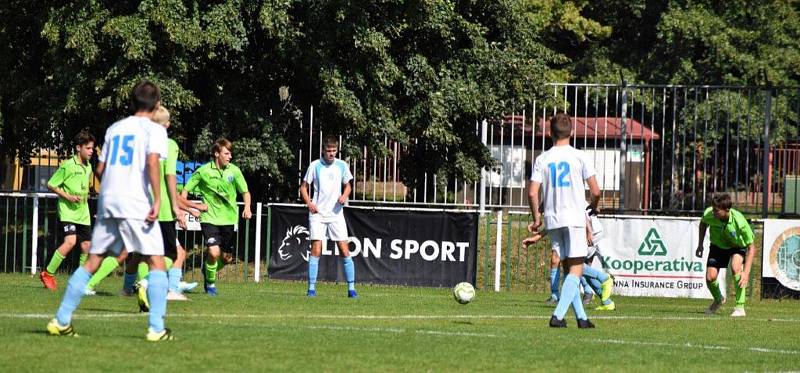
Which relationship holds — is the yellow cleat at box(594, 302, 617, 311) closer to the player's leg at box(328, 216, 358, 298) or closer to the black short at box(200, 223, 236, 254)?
the player's leg at box(328, 216, 358, 298)

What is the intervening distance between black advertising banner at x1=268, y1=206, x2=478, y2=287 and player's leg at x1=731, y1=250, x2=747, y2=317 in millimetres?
5536

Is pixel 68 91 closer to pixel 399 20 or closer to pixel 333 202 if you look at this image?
pixel 399 20

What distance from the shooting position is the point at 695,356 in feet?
33.3

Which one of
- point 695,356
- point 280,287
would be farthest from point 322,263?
point 695,356

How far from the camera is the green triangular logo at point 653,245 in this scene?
20.9m

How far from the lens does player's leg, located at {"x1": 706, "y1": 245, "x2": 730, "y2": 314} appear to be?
55.1ft

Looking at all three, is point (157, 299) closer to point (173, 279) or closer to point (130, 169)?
point (130, 169)

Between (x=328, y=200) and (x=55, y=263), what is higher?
(x=328, y=200)

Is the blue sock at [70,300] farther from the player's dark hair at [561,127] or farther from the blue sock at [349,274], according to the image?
the blue sock at [349,274]

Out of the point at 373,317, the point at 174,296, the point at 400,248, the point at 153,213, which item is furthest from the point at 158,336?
the point at 400,248

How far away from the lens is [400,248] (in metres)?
21.9

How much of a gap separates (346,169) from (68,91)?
818 cm

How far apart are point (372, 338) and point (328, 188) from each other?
24.8 feet

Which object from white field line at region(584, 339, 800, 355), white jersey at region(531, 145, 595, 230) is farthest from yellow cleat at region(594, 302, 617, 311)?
white field line at region(584, 339, 800, 355)
